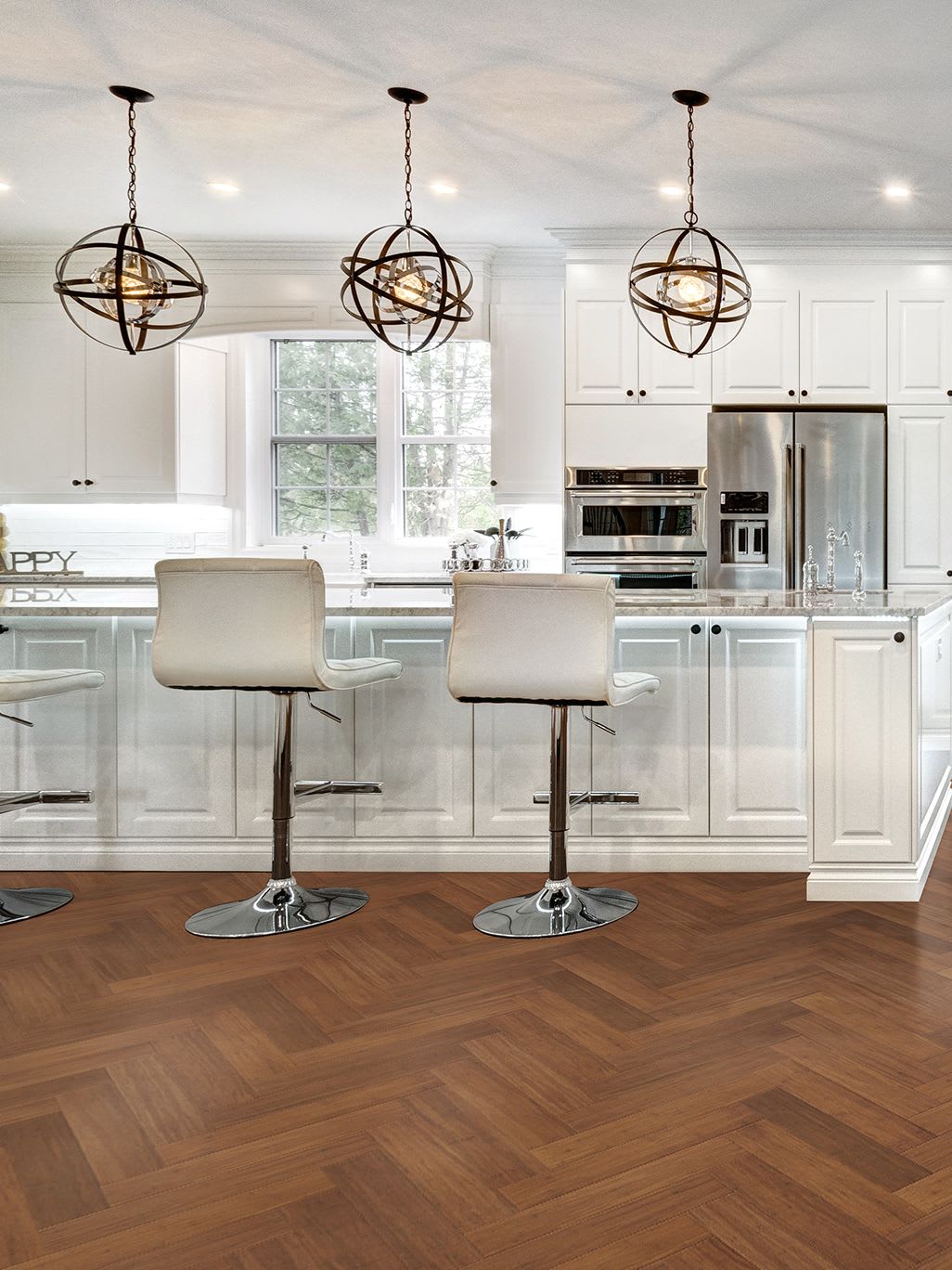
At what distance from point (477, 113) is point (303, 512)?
110 inches

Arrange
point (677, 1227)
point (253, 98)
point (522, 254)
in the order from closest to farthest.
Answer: point (677, 1227) → point (253, 98) → point (522, 254)

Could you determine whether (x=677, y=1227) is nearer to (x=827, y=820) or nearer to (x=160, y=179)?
(x=827, y=820)

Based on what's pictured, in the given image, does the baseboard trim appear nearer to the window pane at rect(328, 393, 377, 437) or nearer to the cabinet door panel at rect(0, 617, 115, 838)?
the cabinet door panel at rect(0, 617, 115, 838)

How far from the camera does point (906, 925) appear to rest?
2975 millimetres

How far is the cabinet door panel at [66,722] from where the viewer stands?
3494 mm

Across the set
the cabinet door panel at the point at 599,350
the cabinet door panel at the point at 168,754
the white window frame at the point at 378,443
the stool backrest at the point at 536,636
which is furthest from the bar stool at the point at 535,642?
the white window frame at the point at 378,443

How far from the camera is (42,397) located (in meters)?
5.56

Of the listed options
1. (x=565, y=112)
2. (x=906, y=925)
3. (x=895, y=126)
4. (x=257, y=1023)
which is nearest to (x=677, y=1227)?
(x=257, y=1023)

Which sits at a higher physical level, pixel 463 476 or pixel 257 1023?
pixel 463 476

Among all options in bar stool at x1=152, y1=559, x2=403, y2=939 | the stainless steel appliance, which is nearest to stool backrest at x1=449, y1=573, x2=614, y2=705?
bar stool at x1=152, y1=559, x2=403, y2=939

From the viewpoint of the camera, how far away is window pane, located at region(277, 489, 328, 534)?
6102 millimetres

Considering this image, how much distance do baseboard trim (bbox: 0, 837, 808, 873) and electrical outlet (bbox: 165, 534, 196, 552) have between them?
2458mm

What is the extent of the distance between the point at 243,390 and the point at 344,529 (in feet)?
3.14

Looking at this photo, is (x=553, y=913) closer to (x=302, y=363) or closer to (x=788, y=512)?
(x=788, y=512)
